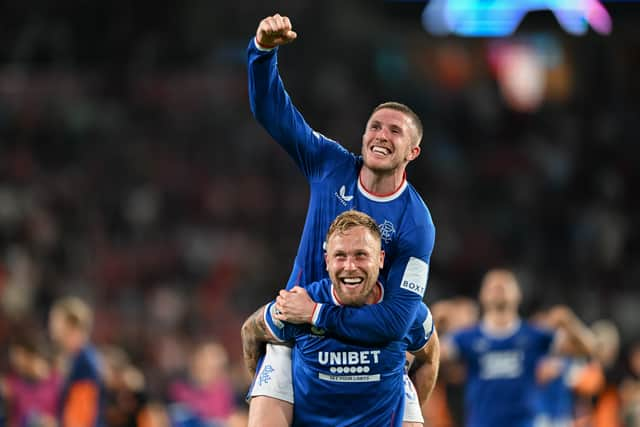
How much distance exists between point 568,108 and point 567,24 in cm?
706

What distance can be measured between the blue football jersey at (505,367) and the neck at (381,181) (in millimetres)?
4045

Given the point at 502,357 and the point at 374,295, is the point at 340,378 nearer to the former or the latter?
the point at 374,295

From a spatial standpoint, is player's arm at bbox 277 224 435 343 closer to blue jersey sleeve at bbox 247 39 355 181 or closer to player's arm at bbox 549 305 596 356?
blue jersey sleeve at bbox 247 39 355 181

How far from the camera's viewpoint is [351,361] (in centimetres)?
527

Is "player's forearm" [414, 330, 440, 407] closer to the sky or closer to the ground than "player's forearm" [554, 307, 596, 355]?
closer to the ground

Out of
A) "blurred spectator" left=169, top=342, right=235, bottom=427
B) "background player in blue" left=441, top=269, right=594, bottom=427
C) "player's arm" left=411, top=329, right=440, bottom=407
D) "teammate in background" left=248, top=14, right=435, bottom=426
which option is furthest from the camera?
"blurred spectator" left=169, top=342, right=235, bottom=427

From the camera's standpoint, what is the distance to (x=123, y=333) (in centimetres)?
1488

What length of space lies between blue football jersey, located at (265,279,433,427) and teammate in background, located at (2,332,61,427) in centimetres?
532

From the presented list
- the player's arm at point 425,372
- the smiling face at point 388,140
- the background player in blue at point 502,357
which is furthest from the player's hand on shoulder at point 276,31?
the background player in blue at point 502,357

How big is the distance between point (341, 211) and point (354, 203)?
0.07 meters

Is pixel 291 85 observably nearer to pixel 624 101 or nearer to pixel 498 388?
pixel 624 101

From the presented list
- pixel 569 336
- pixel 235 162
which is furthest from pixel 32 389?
pixel 235 162

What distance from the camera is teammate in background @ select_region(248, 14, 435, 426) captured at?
5.23 metres

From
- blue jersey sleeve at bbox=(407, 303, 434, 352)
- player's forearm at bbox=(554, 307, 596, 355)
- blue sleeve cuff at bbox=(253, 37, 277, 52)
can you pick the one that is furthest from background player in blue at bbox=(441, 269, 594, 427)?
blue sleeve cuff at bbox=(253, 37, 277, 52)
